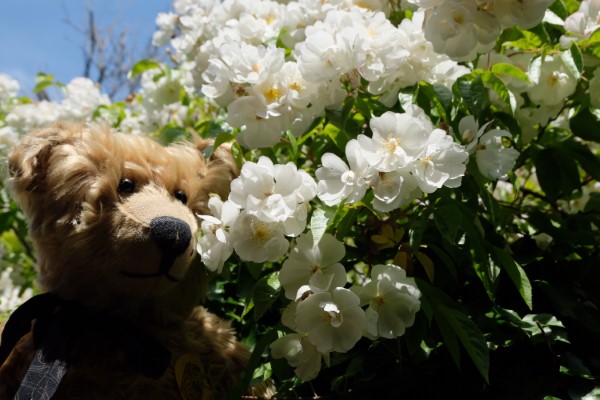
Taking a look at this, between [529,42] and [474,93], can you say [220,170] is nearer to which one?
[474,93]

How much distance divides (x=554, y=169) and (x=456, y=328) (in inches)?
20.7

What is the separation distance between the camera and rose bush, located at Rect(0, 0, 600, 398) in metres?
0.77

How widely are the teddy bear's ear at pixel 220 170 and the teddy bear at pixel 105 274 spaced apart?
0.13 feet

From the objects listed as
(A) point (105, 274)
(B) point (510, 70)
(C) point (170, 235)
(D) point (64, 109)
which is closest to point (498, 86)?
(B) point (510, 70)

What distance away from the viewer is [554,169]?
1162 millimetres

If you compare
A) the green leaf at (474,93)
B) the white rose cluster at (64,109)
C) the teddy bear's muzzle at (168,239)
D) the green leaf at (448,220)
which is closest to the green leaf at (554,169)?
the green leaf at (474,93)

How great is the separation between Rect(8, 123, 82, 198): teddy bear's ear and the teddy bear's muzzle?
21 centimetres

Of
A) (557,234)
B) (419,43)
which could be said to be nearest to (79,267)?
(419,43)

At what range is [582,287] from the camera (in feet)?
3.49

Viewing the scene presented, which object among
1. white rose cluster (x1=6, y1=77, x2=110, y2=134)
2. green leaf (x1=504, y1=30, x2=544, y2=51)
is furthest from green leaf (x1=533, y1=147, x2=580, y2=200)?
white rose cluster (x1=6, y1=77, x2=110, y2=134)

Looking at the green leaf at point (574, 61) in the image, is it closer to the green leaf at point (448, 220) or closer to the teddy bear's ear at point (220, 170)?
the green leaf at point (448, 220)

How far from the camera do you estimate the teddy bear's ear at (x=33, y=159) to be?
3.10 feet

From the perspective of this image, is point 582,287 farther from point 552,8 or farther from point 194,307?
point 194,307

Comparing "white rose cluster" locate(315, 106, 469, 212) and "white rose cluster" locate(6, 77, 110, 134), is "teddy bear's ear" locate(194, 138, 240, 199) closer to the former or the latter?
"white rose cluster" locate(315, 106, 469, 212)
